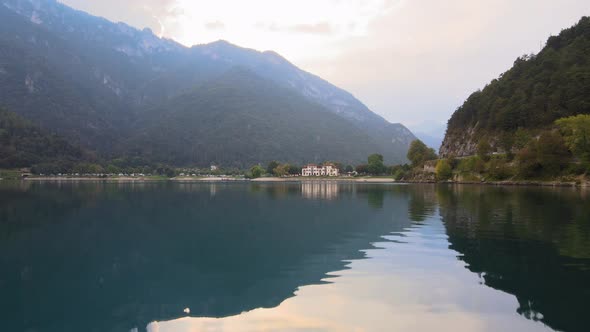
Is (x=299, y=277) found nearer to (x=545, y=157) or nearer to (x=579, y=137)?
(x=579, y=137)

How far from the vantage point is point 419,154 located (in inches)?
5645

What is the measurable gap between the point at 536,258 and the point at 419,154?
132 meters

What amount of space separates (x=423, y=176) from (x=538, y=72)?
4288 cm

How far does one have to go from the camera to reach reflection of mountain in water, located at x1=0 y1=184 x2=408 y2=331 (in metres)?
10.9

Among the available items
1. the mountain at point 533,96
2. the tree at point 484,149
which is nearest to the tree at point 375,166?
the mountain at point 533,96

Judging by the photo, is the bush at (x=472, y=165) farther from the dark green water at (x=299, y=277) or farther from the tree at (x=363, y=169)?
the dark green water at (x=299, y=277)

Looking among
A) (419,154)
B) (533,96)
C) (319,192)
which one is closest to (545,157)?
(533,96)

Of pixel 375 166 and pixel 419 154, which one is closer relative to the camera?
pixel 419 154

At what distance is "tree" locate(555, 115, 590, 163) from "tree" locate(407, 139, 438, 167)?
5668cm

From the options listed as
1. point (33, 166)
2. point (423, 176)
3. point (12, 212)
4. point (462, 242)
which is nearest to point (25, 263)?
point (462, 242)

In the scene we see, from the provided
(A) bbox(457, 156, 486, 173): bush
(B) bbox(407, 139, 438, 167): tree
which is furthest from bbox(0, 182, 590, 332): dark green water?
(B) bbox(407, 139, 438, 167): tree

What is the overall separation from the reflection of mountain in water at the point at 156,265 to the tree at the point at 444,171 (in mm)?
91661

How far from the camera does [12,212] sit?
36.5 m

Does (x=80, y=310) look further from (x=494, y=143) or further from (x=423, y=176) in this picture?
(x=423, y=176)
